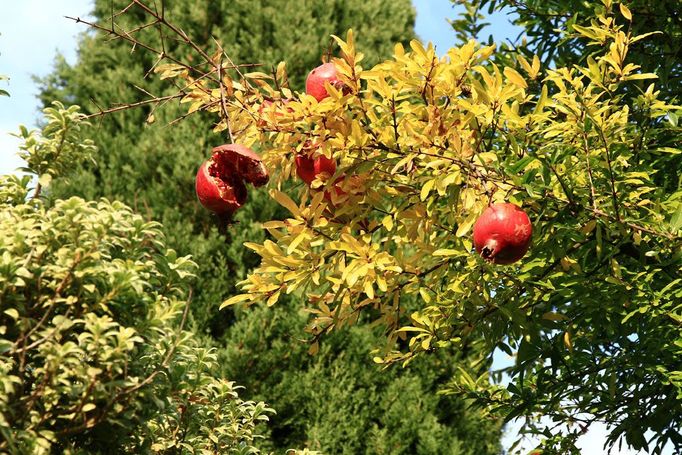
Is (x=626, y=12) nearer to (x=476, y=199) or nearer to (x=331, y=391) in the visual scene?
(x=476, y=199)

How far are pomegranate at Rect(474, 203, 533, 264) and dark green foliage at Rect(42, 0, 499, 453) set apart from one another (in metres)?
4.06

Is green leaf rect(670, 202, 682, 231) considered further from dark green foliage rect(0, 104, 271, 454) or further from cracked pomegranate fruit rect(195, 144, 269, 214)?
dark green foliage rect(0, 104, 271, 454)

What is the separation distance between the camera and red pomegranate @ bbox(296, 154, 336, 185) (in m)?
3.63

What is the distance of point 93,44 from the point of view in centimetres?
998

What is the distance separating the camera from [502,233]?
3.08 m

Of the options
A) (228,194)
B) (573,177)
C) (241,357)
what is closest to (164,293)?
(228,194)

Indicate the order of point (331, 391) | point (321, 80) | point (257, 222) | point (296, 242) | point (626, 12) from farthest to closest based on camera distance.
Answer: point (257, 222) < point (331, 391) < point (626, 12) < point (321, 80) < point (296, 242)

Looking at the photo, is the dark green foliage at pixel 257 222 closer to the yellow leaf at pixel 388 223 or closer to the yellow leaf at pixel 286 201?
the yellow leaf at pixel 286 201

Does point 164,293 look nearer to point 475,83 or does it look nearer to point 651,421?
point 475,83

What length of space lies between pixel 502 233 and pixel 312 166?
1013 millimetres

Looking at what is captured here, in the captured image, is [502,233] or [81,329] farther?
[81,329]

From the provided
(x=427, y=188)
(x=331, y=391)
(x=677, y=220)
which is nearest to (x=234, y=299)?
(x=427, y=188)

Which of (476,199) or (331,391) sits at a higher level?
(331,391)

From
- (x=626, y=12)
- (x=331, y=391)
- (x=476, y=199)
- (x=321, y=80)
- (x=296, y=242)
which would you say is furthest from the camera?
(x=331, y=391)
